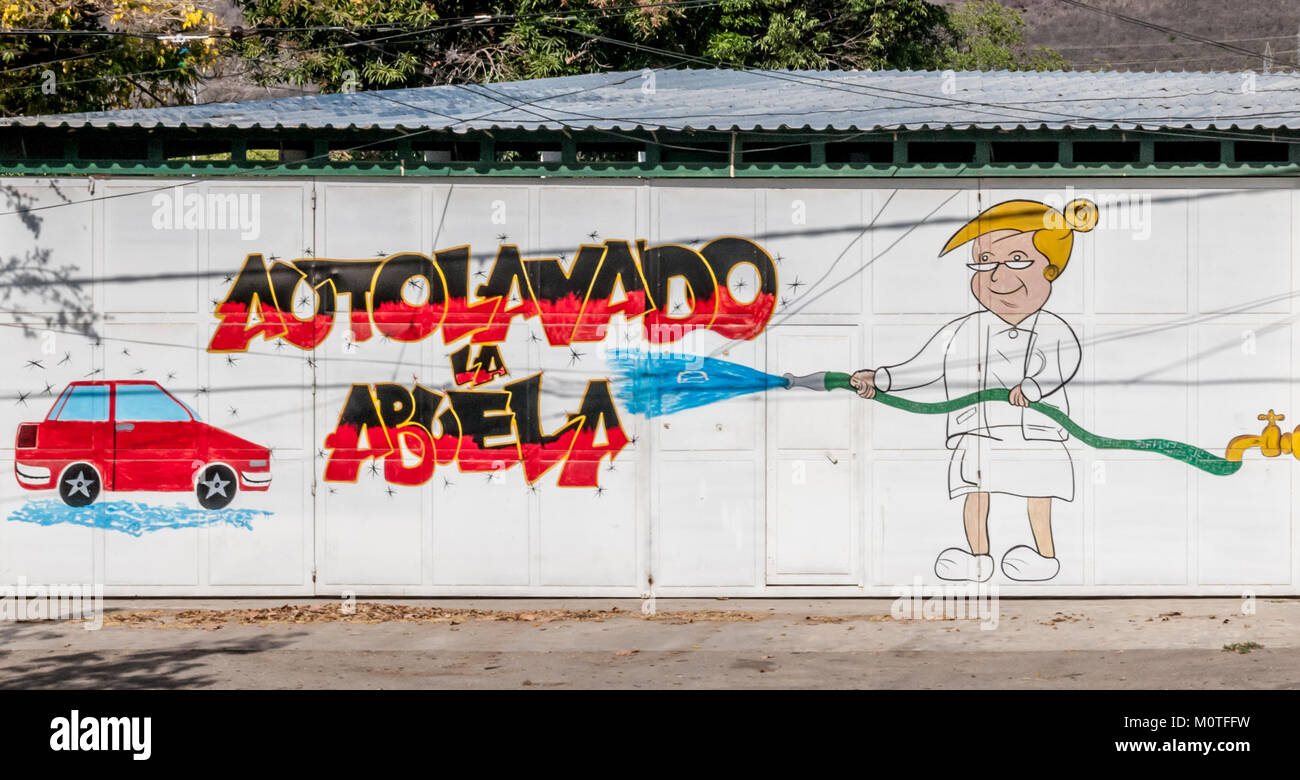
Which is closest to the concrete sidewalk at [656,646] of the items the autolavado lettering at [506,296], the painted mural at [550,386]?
the painted mural at [550,386]

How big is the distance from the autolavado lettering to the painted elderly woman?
5.22ft

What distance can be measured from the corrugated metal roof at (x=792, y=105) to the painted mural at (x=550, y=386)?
1.10 m

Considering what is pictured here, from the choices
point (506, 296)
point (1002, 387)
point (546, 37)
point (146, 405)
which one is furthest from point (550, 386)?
point (546, 37)

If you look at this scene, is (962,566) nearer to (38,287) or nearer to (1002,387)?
(1002,387)

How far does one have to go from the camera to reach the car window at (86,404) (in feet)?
37.6

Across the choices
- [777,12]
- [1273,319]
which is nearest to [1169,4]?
[777,12]

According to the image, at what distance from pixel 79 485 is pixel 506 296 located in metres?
4.27

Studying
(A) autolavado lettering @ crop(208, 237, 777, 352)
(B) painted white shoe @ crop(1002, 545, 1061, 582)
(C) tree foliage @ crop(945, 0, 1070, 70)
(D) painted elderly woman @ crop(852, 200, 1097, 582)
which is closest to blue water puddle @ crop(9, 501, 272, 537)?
(A) autolavado lettering @ crop(208, 237, 777, 352)

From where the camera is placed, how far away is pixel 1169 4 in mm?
131500

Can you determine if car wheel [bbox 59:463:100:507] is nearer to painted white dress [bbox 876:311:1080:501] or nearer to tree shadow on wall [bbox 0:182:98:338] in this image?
tree shadow on wall [bbox 0:182:98:338]

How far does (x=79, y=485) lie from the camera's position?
1150 centimetres

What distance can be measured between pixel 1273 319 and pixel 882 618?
4495 millimetres

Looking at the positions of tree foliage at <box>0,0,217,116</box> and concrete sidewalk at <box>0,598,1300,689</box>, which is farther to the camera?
tree foliage at <box>0,0,217,116</box>

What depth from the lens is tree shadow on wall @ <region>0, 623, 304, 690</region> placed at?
29.5 ft
